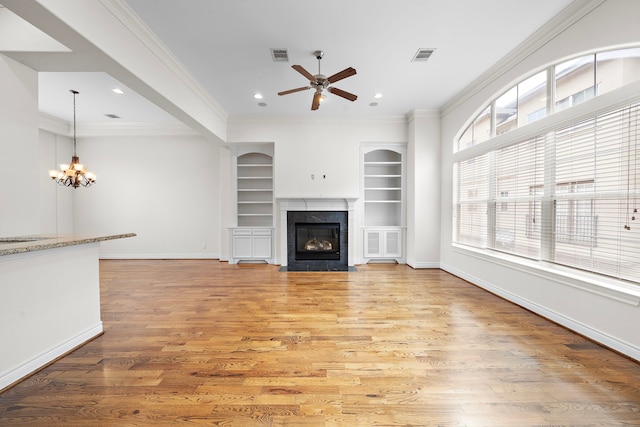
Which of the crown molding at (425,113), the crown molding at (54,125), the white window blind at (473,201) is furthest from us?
the crown molding at (54,125)

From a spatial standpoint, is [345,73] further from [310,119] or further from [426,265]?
[426,265]

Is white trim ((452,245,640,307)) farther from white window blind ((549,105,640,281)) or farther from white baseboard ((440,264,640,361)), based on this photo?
white baseboard ((440,264,640,361))

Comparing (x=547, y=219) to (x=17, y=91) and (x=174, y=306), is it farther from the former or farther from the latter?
(x=17, y=91)

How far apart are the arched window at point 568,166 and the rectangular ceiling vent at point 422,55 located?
128 centimetres

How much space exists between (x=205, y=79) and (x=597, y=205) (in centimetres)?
507

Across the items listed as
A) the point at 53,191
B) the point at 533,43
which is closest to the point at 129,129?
the point at 53,191

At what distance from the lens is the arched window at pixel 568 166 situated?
2.20 metres

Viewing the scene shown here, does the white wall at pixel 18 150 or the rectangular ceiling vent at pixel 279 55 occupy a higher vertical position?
the rectangular ceiling vent at pixel 279 55

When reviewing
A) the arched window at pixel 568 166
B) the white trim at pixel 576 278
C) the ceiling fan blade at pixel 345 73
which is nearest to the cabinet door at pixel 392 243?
the arched window at pixel 568 166

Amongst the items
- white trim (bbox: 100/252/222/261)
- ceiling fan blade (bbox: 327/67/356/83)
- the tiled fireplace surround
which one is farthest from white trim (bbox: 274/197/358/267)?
ceiling fan blade (bbox: 327/67/356/83)

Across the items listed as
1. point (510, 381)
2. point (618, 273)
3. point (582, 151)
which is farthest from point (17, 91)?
point (618, 273)

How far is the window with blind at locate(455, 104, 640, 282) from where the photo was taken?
7.22 ft

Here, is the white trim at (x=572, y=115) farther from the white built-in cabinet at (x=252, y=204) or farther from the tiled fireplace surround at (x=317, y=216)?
the white built-in cabinet at (x=252, y=204)

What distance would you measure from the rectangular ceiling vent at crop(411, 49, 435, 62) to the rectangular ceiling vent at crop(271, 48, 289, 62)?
1.69 m
